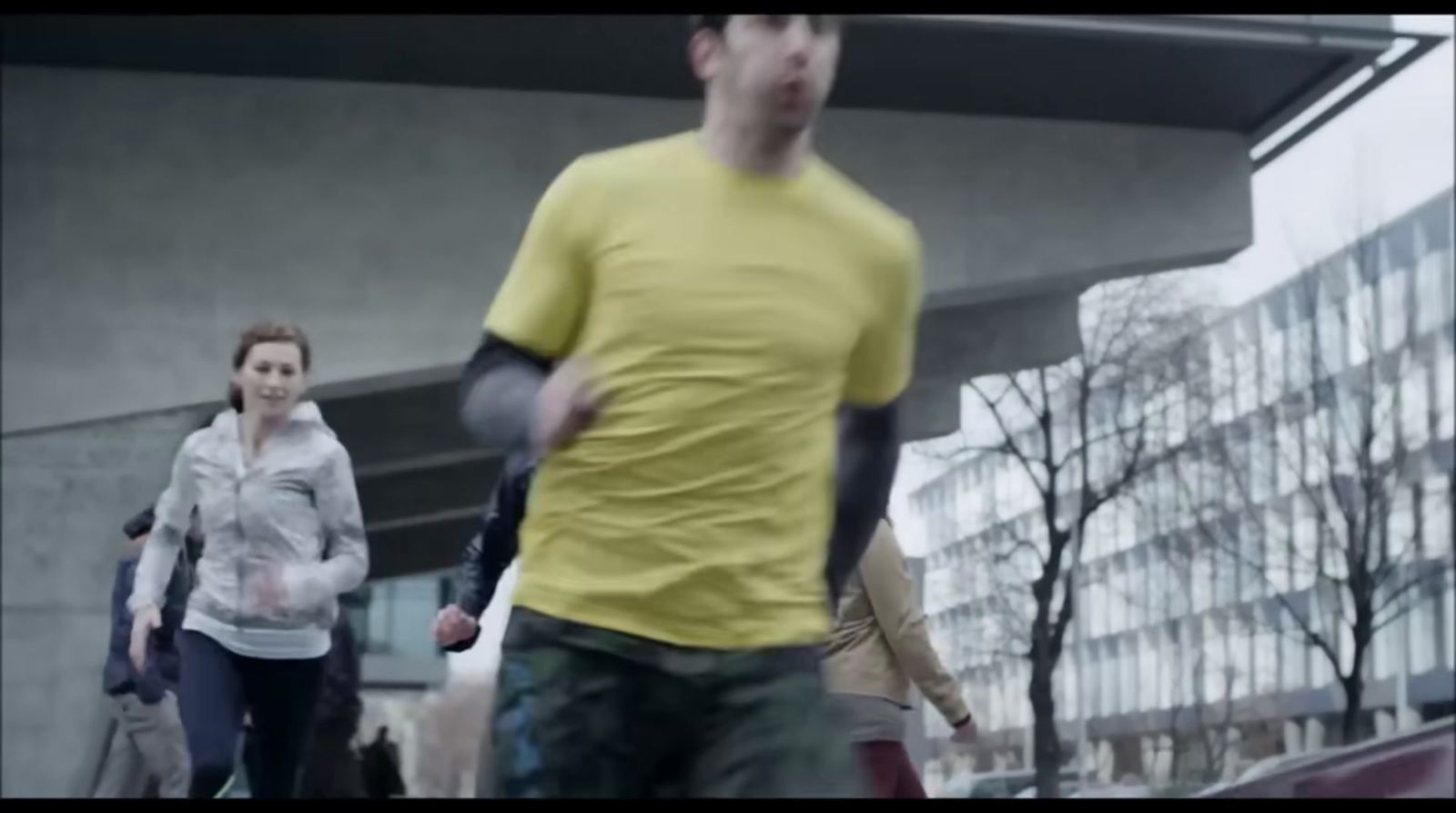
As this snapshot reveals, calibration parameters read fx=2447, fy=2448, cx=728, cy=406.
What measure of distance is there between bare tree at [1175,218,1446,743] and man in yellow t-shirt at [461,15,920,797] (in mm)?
19502

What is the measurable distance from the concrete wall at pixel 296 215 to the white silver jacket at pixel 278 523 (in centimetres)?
1298

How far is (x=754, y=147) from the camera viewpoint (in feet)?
10.7

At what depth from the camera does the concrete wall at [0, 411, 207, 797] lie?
19297 mm

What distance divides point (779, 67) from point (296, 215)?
17270 millimetres

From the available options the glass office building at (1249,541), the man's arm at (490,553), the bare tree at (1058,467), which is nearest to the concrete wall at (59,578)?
the glass office building at (1249,541)

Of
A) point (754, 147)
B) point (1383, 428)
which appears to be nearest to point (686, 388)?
point (754, 147)

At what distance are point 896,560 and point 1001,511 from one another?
15687 millimetres

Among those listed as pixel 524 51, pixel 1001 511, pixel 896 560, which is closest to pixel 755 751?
pixel 896 560

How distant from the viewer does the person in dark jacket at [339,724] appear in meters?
9.32

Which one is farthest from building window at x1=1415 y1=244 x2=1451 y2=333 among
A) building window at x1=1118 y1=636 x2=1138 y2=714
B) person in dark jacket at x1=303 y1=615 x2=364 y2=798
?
person in dark jacket at x1=303 y1=615 x2=364 y2=798

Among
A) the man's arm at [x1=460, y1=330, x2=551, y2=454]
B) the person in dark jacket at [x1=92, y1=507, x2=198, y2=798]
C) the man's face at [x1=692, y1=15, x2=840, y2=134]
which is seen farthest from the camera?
the person in dark jacket at [x1=92, y1=507, x2=198, y2=798]

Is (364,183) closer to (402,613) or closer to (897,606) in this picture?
(897,606)

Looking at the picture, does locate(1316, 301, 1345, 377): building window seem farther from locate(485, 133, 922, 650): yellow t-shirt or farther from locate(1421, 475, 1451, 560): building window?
locate(485, 133, 922, 650): yellow t-shirt

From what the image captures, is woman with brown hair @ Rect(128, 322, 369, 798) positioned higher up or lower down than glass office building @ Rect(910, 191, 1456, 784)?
lower down
